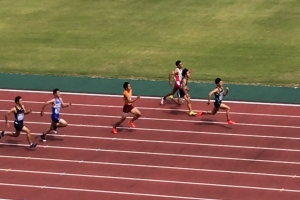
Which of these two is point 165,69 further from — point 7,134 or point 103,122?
point 7,134

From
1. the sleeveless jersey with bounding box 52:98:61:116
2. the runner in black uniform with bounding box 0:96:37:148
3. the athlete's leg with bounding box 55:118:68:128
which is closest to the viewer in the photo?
the runner in black uniform with bounding box 0:96:37:148

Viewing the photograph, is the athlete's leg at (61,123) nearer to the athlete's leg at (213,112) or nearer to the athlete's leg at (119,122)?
the athlete's leg at (119,122)

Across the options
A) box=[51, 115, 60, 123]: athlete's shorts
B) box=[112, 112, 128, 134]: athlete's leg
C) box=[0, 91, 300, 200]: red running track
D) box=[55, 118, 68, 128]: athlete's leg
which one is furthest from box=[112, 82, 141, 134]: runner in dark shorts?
box=[51, 115, 60, 123]: athlete's shorts

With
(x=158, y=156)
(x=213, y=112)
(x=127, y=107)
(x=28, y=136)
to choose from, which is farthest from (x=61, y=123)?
(x=213, y=112)

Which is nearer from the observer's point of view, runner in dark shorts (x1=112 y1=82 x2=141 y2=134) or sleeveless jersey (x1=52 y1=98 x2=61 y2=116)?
sleeveless jersey (x1=52 y1=98 x2=61 y2=116)

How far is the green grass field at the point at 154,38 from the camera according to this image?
2606 centimetres

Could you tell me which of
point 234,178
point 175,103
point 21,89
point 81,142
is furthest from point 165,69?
point 234,178

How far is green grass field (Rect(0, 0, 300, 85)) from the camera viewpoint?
1026 inches

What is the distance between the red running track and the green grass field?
365 cm

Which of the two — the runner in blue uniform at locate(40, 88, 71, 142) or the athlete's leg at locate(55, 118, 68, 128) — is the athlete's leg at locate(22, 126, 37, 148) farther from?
the athlete's leg at locate(55, 118, 68, 128)

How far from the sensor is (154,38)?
96.5ft

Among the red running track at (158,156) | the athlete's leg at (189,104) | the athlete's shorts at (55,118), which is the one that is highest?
the athlete's leg at (189,104)

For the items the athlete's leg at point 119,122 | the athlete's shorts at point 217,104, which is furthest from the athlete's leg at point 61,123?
the athlete's shorts at point 217,104

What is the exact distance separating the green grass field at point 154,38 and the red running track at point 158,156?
3.65 metres
